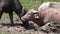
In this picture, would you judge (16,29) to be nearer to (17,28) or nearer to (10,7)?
(17,28)

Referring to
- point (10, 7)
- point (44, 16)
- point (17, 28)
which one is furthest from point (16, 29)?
point (10, 7)

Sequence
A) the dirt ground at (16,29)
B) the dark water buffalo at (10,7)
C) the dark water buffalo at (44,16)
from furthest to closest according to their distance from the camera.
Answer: the dark water buffalo at (10,7)
the dark water buffalo at (44,16)
the dirt ground at (16,29)

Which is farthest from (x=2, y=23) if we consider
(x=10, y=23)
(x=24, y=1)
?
(x=24, y=1)

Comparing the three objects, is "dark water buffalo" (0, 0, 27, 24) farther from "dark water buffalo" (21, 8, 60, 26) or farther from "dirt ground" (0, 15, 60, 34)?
"dark water buffalo" (21, 8, 60, 26)

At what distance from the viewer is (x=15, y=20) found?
11.8 m

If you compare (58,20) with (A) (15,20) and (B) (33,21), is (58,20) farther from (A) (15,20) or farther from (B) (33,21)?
(A) (15,20)

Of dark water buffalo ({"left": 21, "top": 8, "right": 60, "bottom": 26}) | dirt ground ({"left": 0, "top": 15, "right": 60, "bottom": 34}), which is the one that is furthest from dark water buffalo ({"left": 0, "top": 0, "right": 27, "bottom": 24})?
dark water buffalo ({"left": 21, "top": 8, "right": 60, "bottom": 26})

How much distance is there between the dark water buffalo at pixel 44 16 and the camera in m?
9.94

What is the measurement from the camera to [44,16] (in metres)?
10.2

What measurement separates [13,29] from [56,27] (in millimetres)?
1510

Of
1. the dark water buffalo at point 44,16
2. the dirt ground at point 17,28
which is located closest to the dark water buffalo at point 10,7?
the dirt ground at point 17,28

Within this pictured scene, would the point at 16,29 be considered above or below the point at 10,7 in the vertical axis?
below

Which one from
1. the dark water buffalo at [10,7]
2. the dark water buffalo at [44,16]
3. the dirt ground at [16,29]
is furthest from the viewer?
A: the dark water buffalo at [10,7]

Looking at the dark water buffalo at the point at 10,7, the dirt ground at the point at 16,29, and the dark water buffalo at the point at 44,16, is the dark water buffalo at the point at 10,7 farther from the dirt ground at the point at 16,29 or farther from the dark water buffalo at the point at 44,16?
the dark water buffalo at the point at 44,16
